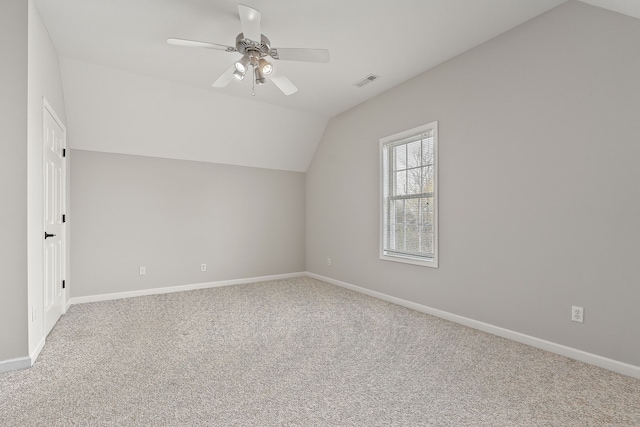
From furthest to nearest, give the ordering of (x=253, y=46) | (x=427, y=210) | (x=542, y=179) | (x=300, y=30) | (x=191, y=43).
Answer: (x=427, y=210) → (x=300, y=30) → (x=542, y=179) → (x=253, y=46) → (x=191, y=43)

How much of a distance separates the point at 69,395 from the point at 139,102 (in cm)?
330

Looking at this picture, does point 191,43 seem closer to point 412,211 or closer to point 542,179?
point 412,211

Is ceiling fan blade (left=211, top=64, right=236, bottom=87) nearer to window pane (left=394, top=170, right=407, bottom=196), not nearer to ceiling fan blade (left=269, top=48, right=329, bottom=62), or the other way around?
ceiling fan blade (left=269, top=48, right=329, bottom=62)

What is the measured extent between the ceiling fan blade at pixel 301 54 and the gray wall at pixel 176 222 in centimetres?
290

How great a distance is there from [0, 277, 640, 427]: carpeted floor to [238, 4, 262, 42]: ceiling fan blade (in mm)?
2430

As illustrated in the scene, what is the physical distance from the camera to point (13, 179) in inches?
89.0

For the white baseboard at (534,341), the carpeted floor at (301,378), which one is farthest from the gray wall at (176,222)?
the white baseboard at (534,341)

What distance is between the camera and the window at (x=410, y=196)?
363 centimetres

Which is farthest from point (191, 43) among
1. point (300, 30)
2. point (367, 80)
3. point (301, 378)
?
point (301, 378)

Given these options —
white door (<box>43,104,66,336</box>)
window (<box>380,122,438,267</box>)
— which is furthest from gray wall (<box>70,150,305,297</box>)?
window (<box>380,122,438,267</box>)

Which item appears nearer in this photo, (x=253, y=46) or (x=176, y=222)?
(x=253, y=46)

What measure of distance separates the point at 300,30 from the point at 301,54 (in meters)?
0.43

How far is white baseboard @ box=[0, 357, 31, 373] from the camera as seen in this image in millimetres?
2213

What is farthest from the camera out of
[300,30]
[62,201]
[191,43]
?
[62,201]
